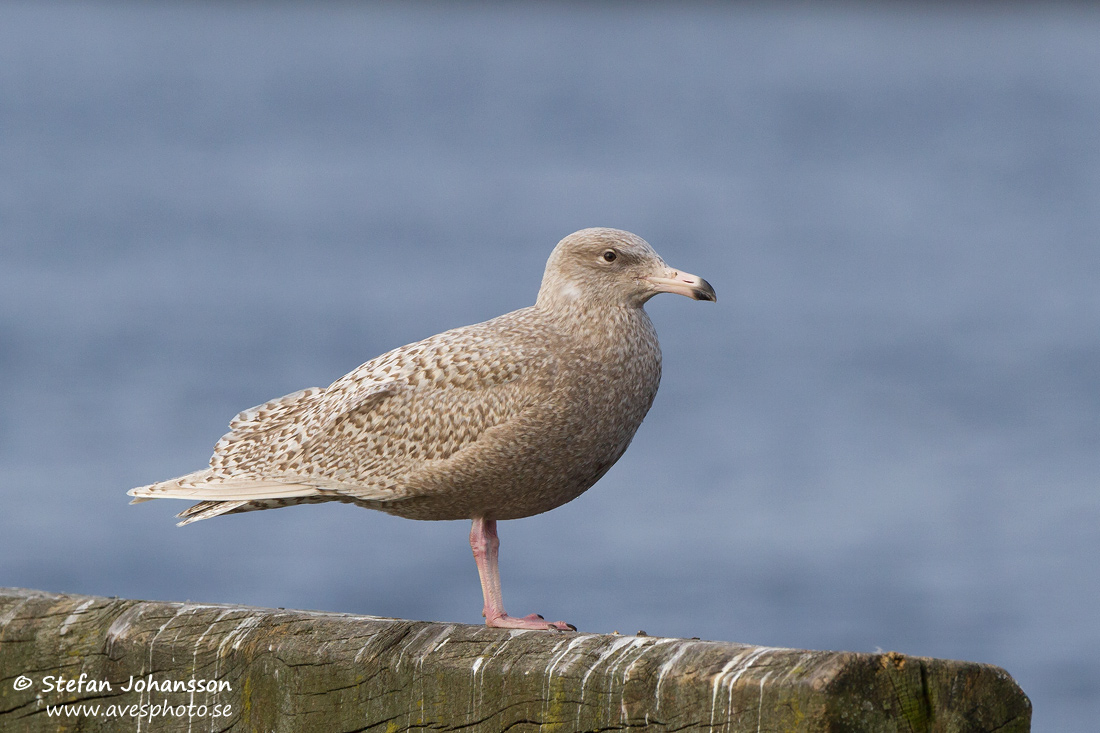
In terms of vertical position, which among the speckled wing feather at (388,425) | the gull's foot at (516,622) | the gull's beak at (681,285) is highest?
the gull's beak at (681,285)

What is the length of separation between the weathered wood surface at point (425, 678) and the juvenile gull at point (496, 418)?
54.8 inches

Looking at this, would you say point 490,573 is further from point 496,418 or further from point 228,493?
point 228,493

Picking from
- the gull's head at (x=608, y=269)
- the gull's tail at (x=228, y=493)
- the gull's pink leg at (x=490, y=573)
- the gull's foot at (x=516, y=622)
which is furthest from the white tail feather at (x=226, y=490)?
the gull's head at (x=608, y=269)

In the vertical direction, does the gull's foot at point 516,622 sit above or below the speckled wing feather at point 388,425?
below

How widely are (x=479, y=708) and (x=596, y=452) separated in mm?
2027

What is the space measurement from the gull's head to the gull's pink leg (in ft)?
3.35

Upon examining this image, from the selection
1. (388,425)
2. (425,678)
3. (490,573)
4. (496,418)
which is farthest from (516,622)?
(425,678)

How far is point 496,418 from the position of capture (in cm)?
641

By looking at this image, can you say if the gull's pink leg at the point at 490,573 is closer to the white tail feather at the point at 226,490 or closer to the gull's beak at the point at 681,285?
the white tail feather at the point at 226,490

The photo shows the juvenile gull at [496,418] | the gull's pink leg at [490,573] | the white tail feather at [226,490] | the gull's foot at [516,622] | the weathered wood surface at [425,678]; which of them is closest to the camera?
the weathered wood surface at [425,678]

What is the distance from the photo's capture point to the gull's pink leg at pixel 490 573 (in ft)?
20.1

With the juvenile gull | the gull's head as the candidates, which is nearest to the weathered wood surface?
the juvenile gull

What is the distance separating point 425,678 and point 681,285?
2.40 meters

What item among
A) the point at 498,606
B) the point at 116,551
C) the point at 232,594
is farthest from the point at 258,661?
the point at 116,551
